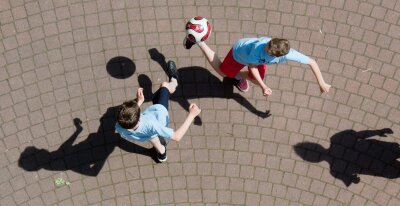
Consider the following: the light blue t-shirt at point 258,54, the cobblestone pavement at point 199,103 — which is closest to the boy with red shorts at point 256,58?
the light blue t-shirt at point 258,54

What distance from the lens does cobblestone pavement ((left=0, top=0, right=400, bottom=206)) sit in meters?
6.38

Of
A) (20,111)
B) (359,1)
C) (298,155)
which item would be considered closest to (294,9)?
(359,1)

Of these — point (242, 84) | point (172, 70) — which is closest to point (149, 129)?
point (172, 70)

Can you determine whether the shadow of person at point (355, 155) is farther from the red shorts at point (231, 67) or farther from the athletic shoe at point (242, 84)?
the red shorts at point (231, 67)

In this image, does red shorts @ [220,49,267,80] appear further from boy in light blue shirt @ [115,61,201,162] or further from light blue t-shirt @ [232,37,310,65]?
boy in light blue shirt @ [115,61,201,162]

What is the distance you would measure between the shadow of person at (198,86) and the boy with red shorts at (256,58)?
0.23m

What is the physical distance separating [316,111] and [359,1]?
1.94m

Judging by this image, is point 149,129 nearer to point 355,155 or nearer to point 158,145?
point 158,145

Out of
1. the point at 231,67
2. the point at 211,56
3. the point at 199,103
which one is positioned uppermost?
the point at 211,56

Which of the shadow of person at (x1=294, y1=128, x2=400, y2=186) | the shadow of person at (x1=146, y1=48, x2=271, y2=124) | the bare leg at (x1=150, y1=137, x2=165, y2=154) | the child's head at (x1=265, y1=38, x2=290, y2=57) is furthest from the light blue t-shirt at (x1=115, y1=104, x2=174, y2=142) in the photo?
the shadow of person at (x1=294, y1=128, x2=400, y2=186)

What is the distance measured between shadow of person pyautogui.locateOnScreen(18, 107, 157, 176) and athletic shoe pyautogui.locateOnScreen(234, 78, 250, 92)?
5.32ft

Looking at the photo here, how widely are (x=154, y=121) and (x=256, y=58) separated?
1.50 m

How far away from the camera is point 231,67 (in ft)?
20.0

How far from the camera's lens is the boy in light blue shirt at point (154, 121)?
4824mm
